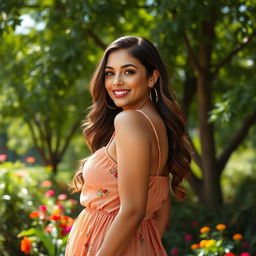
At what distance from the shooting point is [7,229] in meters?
4.59

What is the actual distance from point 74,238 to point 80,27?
4397 millimetres

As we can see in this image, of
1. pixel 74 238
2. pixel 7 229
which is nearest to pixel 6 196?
pixel 7 229

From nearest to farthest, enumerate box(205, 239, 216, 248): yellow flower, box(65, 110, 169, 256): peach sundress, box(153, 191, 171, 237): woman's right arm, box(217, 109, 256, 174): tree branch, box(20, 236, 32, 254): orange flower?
box(65, 110, 169, 256): peach sundress, box(153, 191, 171, 237): woman's right arm, box(205, 239, 216, 248): yellow flower, box(20, 236, 32, 254): orange flower, box(217, 109, 256, 174): tree branch

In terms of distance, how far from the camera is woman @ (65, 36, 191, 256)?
6.42 ft

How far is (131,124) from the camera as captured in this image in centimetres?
201

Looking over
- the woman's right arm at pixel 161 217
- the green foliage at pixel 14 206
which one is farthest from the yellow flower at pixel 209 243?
the green foliage at pixel 14 206

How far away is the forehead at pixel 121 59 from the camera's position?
2.21 metres

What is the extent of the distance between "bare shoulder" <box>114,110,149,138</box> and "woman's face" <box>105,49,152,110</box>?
18cm

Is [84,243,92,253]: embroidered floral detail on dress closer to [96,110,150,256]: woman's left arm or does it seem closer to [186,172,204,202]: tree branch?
[96,110,150,256]: woman's left arm

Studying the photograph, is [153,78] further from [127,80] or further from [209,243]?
[209,243]

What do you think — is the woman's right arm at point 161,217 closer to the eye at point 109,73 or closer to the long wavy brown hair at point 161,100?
the long wavy brown hair at point 161,100

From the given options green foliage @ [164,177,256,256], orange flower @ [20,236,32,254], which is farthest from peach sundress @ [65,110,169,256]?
green foliage @ [164,177,256,256]

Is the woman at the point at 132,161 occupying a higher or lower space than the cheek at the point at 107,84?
lower

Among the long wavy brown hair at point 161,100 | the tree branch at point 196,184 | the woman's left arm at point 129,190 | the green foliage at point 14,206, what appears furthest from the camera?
the tree branch at point 196,184
